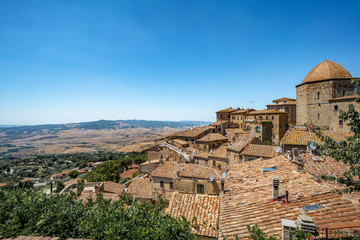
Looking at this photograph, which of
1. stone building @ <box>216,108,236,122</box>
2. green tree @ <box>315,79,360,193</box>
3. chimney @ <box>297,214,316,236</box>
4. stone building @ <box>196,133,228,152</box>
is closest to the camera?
chimney @ <box>297,214,316,236</box>

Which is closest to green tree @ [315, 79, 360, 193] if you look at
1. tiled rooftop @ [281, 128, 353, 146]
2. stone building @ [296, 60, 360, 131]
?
tiled rooftop @ [281, 128, 353, 146]

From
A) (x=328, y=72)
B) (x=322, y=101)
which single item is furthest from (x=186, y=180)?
(x=328, y=72)

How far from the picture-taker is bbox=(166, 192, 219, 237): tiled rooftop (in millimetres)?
11188

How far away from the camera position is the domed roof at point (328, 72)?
37819mm

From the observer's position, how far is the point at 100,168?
42438mm

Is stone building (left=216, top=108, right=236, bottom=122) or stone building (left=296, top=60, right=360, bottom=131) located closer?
stone building (left=296, top=60, right=360, bottom=131)

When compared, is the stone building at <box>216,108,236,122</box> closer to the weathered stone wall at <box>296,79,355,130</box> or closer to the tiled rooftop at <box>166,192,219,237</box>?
the weathered stone wall at <box>296,79,355,130</box>

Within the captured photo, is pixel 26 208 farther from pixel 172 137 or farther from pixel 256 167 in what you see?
pixel 172 137

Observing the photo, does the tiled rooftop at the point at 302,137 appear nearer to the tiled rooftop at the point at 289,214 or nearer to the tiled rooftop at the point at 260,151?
the tiled rooftop at the point at 260,151

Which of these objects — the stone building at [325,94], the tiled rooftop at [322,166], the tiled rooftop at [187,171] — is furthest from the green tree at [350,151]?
the stone building at [325,94]

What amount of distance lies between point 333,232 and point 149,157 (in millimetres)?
35951

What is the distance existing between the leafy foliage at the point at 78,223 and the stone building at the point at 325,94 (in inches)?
1584

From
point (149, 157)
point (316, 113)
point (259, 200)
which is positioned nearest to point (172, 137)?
point (149, 157)

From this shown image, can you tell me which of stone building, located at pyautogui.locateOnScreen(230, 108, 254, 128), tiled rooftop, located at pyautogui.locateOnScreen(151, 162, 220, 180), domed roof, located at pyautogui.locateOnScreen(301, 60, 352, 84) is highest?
domed roof, located at pyautogui.locateOnScreen(301, 60, 352, 84)
